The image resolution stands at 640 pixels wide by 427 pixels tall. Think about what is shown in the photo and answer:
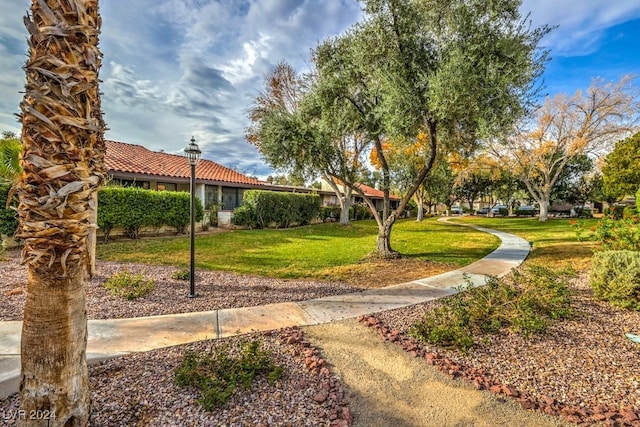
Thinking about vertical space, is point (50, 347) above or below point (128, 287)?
above

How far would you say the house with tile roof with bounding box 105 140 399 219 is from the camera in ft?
51.9

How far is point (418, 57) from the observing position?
7.75m

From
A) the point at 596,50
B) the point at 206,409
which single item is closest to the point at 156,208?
the point at 206,409

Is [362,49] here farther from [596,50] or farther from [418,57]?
[596,50]

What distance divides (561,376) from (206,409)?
356 cm

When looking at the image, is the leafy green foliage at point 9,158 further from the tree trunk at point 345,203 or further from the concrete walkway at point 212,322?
the tree trunk at point 345,203

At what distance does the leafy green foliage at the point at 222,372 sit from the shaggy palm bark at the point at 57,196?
838 mm

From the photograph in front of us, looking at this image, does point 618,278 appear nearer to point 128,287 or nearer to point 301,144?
point 301,144

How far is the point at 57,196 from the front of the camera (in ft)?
6.13

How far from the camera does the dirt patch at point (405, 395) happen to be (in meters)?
2.55

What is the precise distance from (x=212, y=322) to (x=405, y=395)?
2868mm

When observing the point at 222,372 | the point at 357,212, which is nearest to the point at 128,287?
the point at 222,372

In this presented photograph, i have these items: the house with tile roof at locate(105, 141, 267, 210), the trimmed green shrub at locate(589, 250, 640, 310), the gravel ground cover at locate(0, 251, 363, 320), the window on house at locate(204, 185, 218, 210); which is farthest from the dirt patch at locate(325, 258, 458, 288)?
the window on house at locate(204, 185, 218, 210)

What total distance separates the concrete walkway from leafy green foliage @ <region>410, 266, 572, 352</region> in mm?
886
